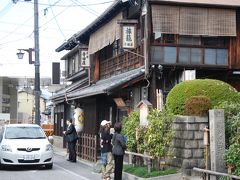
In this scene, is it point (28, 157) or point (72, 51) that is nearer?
point (28, 157)

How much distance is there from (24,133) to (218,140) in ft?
30.3

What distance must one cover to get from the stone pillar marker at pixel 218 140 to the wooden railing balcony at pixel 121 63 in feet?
27.7

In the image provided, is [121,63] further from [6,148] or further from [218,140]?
[218,140]

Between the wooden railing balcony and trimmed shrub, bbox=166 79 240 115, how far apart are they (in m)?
5.26

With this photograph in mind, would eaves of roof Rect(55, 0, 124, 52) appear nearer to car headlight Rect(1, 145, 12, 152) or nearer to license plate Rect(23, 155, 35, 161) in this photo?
license plate Rect(23, 155, 35, 161)

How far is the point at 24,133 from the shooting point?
18.9 meters

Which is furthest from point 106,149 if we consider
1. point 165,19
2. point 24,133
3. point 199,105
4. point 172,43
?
point 165,19

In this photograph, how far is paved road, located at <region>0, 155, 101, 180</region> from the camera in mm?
15617

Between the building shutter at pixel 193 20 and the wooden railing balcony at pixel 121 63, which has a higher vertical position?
the building shutter at pixel 193 20

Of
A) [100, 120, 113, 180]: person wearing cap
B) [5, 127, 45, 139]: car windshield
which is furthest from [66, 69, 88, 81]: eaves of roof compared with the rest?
[100, 120, 113, 180]: person wearing cap

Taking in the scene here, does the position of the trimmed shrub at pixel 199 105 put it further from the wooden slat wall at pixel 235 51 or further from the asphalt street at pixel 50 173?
the wooden slat wall at pixel 235 51

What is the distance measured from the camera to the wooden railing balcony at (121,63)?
21247mm

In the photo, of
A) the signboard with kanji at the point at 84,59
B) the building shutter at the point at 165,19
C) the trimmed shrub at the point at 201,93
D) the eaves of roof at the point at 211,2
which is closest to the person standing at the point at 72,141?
the building shutter at the point at 165,19

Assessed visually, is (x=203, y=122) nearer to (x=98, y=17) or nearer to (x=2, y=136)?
(x=2, y=136)
